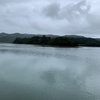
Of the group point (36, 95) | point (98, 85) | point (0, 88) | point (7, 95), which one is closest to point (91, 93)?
point (98, 85)

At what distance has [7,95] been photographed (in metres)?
7.68

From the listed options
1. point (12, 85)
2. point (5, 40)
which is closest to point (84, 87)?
point (12, 85)

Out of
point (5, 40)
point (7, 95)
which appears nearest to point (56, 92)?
point (7, 95)

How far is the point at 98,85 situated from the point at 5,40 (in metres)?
164

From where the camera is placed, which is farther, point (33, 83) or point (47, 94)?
point (33, 83)

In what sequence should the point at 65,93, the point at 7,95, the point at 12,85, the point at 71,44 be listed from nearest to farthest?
the point at 7,95 → the point at 65,93 → the point at 12,85 → the point at 71,44

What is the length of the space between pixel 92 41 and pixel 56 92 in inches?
3452

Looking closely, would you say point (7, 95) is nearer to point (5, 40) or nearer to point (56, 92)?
point (56, 92)

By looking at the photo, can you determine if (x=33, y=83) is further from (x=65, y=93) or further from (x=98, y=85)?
(x=98, y=85)

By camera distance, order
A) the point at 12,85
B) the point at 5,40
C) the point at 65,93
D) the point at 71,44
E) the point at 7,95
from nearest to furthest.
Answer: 1. the point at 7,95
2. the point at 65,93
3. the point at 12,85
4. the point at 71,44
5. the point at 5,40

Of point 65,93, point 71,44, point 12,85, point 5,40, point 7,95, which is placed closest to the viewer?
point 7,95

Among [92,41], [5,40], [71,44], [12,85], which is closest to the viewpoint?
[12,85]

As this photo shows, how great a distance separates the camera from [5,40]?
166250mm

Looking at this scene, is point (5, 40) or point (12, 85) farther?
point (5, 40)
